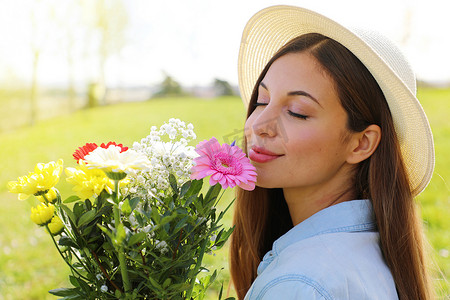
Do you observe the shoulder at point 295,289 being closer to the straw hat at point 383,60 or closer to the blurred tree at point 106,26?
the straw hat at point 383,60

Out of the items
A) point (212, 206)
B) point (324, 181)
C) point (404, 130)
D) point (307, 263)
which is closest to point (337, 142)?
point (324, 181)

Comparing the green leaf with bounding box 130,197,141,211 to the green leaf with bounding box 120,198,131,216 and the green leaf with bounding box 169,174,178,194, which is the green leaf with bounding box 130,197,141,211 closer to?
the green leaf with bounding box 120,198,131,216

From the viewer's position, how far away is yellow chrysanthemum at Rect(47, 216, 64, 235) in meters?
1.16

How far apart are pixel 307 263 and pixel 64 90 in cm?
1355

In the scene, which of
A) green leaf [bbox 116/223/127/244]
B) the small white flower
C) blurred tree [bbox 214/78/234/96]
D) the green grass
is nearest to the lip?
the green grass

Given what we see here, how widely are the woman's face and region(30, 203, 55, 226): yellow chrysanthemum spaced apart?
68cm

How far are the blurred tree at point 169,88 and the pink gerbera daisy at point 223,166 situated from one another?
1314cm

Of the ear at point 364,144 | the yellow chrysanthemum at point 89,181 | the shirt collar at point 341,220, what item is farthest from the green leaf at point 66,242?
the ear at point 364,144

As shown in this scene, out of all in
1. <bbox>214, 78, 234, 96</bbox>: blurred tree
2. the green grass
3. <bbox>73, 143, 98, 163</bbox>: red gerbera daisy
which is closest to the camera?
<bbox>73, 143, 98, 163</bbox>: red gerbera daisy

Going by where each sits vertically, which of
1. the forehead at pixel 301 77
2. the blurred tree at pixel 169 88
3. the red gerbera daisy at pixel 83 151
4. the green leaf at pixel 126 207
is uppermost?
the forehead at pixel 301 77

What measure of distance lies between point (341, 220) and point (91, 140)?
10150 millimetres

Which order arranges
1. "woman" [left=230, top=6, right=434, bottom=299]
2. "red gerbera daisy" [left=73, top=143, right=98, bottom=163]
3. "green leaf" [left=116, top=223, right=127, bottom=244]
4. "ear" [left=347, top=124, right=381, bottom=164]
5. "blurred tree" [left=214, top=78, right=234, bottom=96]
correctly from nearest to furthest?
1. "green leaf" [left=116, top=223, right=127, bottom=244]
2. "red gerbera daisy" [left=73, top=143, right=98, bottom=163]
3. "woman" [left=230, top=6, right=434, bottom=299]
4. "ear" [left=347, top=124, right=381, bottom=164]
5. "blurred tree" [left=214, top=78, right=234, bottom=96]

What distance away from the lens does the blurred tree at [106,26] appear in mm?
13875

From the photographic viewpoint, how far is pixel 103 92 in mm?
14641
